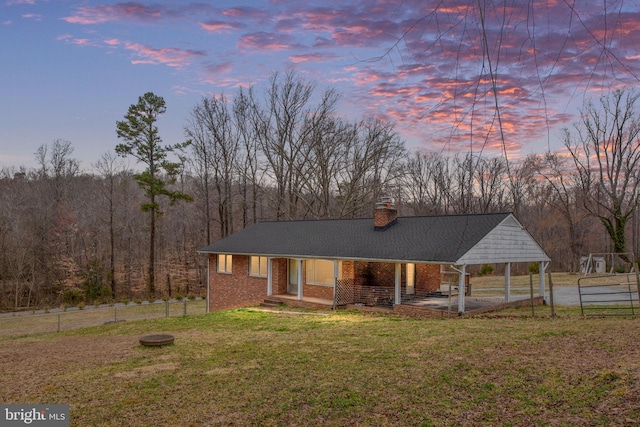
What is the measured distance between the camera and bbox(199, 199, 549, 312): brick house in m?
18.4

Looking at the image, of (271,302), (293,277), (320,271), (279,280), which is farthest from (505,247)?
(271,302)

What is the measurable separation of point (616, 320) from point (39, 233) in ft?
135

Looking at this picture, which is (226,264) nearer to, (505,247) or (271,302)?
(271,302)

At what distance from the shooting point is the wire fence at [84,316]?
894 inches

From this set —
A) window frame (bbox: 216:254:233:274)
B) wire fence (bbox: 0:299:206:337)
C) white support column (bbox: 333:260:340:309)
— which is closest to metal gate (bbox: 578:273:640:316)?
white support column (bbox: 333:260:340:309)

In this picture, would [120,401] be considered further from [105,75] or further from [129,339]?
[105,75]

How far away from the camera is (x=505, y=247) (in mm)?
19266

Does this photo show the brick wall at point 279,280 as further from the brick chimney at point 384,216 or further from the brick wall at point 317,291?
the brick chimney at point 384,216

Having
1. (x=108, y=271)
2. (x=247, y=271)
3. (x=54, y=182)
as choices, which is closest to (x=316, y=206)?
(x=247, y=271)

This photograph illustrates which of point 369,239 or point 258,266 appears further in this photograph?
point 258,266

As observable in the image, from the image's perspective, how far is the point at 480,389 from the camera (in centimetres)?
638

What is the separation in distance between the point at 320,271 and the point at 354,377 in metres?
14.4

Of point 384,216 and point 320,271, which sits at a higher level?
point 384,216

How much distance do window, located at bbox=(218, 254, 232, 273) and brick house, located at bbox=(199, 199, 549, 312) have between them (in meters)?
0.06
